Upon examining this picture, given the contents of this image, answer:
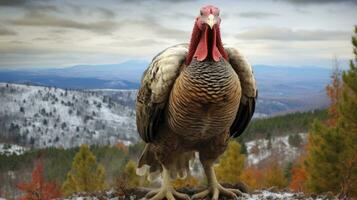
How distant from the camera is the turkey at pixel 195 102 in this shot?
18.2ft

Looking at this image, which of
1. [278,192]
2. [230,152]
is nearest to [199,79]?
[278,192]

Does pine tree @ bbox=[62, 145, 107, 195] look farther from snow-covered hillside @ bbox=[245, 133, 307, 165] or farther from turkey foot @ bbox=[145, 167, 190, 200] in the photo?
snow-covered hillside @ bbox=[245, 133, 307, 165]

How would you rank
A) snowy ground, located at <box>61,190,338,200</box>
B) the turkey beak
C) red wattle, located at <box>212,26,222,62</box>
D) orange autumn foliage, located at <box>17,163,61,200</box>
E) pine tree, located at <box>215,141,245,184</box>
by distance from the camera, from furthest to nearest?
pine tree, located at <box>215,141,245,184</box> → orange autumn foliage, located at <box>17,163,61,200</box> → snowy ground, located at <box>61,190,338,200</box> → red wattle, located at <box>212,26,222,62</box> → the turkey beak

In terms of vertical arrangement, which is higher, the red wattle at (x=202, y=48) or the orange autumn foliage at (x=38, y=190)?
the red wattle at (x=202, y=48)

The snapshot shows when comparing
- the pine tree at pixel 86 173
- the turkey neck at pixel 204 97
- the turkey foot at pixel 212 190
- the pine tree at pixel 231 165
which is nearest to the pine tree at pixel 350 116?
the pine tree at pixel 231 165

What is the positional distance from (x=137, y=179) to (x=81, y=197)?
59.1 ft

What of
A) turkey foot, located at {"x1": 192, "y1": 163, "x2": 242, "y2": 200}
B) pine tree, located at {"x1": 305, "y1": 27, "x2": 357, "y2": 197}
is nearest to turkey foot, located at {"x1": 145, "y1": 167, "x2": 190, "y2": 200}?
turkey foot, located at {"x1": 192, "y1": 163, "x2": 242, "y2": 200}

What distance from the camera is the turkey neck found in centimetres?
550

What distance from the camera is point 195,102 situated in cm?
556

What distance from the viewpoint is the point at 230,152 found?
81.8 ft

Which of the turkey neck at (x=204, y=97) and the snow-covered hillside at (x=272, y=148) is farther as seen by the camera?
the snow-covered hillside at (x=272, y=148)

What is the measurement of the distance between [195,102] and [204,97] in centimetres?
13

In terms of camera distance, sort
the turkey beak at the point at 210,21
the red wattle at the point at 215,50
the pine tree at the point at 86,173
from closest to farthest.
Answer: the turkey beak at the point at 210,21, the red wattle at the point at 215,50, the pine tree at the point at 86,173

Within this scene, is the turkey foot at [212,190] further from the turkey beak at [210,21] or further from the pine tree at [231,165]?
the pine tree at [231,165]
